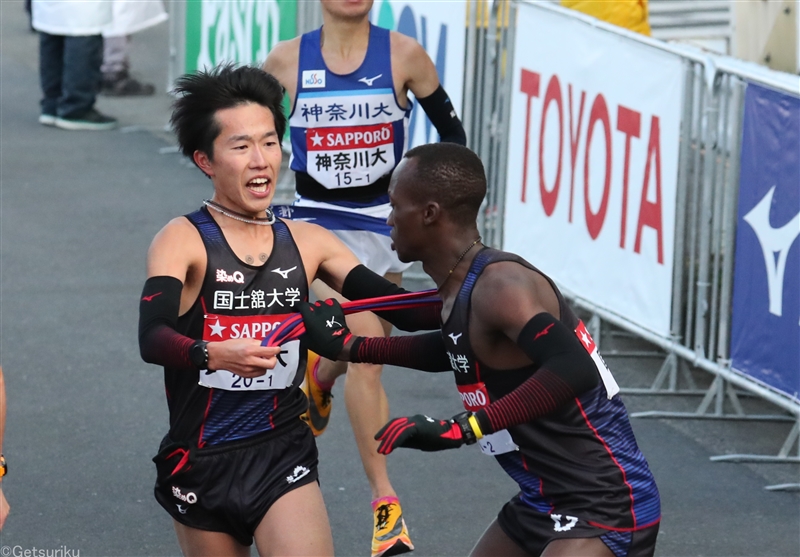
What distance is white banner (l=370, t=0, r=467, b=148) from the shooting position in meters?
8.44

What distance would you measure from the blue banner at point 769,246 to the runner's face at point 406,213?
2.83m

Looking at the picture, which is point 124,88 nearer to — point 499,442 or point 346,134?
point 346,134

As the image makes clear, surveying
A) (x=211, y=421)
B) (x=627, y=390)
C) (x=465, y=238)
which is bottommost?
(x=627, y=390)

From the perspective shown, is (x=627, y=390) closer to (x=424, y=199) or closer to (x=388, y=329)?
(x=388, y=329)

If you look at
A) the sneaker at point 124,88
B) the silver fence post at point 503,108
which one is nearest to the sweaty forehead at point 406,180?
the silver fence post at point 503,108

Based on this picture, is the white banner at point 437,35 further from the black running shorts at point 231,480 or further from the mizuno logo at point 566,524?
the mizuno logo at point 566,524

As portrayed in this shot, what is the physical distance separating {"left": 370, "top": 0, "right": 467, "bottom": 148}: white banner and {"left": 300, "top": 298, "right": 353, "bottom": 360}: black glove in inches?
199

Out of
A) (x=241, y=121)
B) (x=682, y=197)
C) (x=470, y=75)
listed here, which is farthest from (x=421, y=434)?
(x=470, y=75)

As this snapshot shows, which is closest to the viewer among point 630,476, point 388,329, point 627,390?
point 630,476

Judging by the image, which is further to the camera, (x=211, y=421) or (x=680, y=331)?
(x=680, y=331)

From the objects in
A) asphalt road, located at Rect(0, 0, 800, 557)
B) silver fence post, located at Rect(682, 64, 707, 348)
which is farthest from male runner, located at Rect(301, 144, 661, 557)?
silver fence post, located at Rect(682, 64, 707, 348)

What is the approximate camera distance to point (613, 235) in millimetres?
7012

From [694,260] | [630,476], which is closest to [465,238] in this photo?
[630,476]

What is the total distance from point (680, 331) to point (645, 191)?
0.73 meters
